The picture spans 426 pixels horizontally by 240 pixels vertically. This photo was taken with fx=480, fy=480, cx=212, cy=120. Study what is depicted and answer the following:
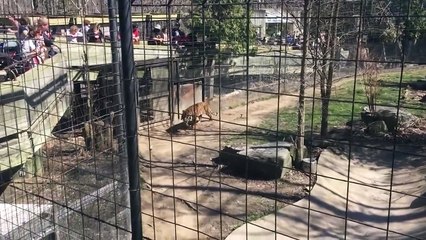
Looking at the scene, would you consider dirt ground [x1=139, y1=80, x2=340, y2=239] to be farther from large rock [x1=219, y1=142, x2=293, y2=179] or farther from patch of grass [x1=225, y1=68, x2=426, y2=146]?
patch of grass [x1=225, y1=68, x2=426, y2=146]

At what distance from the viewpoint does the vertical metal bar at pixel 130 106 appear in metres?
2.49

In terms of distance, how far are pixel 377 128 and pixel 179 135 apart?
16.4ft

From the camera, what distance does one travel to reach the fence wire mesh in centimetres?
359

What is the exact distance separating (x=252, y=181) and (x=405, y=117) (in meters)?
5.54

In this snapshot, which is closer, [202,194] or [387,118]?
[202,194]

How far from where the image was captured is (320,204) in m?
7.67

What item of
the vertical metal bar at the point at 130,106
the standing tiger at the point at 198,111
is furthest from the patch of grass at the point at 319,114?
the vertical metal bar at the point at 130,106

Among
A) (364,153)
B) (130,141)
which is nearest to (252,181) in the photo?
(364,153)

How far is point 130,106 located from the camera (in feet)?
8.46

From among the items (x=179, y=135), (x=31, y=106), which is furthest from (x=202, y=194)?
(x=179, y=135)

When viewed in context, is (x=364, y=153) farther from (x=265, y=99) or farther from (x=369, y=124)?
(x=265, y=99)

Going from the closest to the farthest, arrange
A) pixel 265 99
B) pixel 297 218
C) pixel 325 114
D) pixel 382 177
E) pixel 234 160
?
pixel 297 218 < pixel 382 177 < pixel 234 160 < pixel 325 114 < pixel 265 99

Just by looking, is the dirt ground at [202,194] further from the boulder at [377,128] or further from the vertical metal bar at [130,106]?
the boulder at [377,128]

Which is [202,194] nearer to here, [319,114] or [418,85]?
[319,114]
